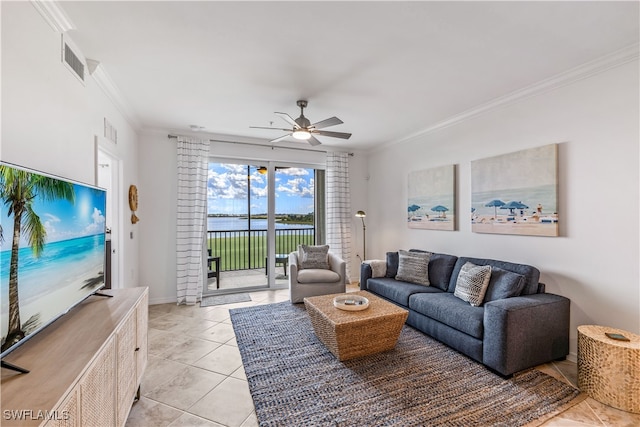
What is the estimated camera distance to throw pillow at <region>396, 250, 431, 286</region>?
3.70m

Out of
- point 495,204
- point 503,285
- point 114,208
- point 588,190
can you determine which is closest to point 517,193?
point 495,204

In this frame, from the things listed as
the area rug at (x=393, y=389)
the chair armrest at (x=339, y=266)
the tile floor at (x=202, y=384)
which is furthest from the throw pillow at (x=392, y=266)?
the tile floor at (x=202, y=384)

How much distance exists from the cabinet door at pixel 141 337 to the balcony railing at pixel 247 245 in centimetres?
268

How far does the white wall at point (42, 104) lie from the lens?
57.1 inches

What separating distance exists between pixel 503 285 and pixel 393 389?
1.45 m

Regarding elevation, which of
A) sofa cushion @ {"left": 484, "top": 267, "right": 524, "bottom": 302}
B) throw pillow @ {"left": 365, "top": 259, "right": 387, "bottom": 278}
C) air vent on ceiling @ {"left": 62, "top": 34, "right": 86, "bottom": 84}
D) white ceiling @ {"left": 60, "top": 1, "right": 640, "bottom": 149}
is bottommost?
throw pillow @ {"left": 365, "top": 259, "right": 387, "bottom": 278}

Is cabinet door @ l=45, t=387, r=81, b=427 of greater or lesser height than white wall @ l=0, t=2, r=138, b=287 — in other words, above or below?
below

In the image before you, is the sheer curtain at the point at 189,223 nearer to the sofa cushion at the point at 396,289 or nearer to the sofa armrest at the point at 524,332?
the sofa cushion at the point at 396,289

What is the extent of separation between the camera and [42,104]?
172 centimetres

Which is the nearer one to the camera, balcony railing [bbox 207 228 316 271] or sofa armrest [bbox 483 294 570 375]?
sofa armrest [bbox 483 294 570 375]

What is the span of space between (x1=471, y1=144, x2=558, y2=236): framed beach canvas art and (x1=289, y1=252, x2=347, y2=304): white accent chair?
1993 mm

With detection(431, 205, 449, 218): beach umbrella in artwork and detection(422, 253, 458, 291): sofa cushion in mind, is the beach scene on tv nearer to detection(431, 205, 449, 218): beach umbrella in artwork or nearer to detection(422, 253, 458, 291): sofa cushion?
detection(422, 253, 458, 291): sofa cushion

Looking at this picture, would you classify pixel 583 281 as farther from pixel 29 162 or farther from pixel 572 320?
pixel 29 162

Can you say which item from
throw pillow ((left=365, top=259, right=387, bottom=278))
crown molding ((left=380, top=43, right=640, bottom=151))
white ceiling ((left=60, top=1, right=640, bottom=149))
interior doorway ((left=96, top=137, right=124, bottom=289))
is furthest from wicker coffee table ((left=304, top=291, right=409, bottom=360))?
crown molding ((left=380, top=43, right=640, bottom=151))
